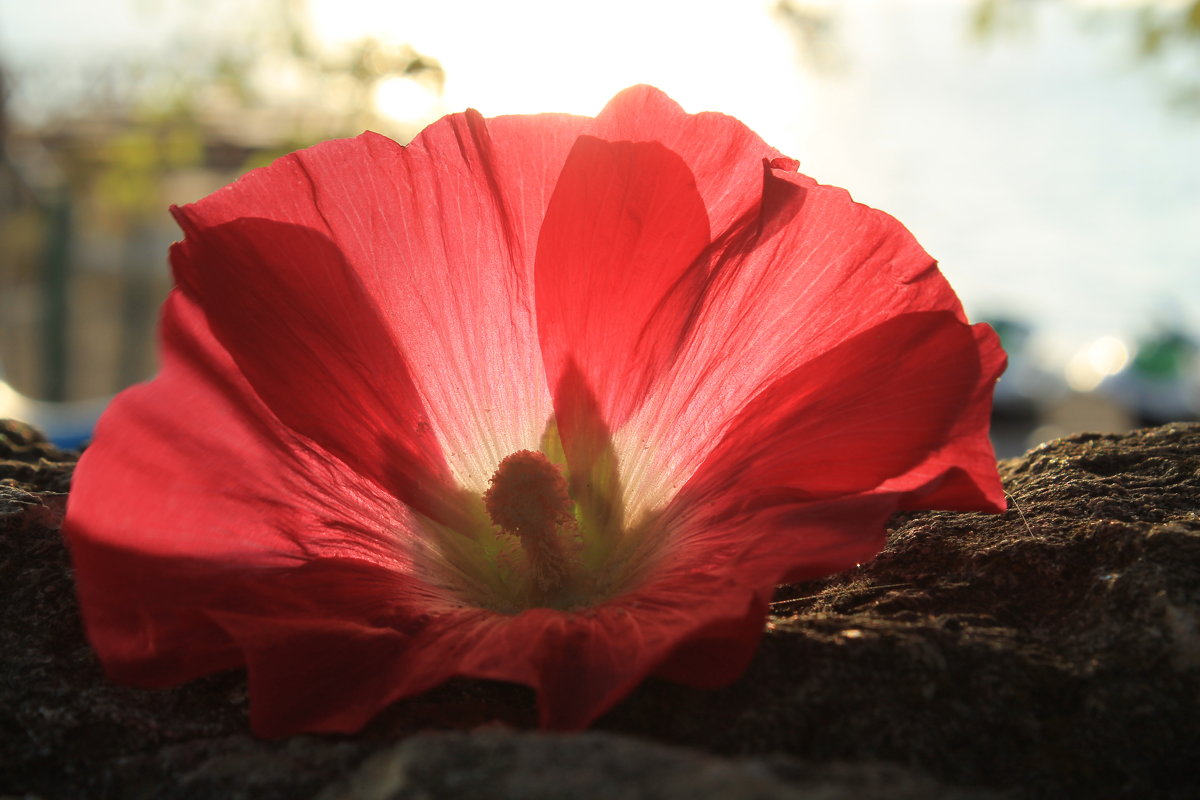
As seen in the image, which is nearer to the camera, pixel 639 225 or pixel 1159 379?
pixel 639 225

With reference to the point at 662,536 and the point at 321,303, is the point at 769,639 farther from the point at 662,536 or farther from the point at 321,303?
the point at 321,303

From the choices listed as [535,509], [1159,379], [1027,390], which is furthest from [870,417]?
[1027,390]

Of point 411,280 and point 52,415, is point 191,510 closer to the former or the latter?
point 411,280

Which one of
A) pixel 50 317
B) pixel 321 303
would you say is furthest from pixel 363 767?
pixel 50 317

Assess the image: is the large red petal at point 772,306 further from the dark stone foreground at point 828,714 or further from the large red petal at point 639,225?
the dark stone foreground at point 828,714

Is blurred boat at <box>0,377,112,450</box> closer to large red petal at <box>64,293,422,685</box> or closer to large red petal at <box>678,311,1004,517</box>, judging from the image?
large red petal at <box>64,293,422,685</box>

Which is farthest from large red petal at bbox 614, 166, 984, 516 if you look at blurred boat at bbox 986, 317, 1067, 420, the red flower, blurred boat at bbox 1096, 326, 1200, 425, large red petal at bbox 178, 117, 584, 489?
blurred boat at bbox 986, 317, 1067, 420
